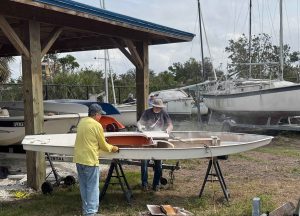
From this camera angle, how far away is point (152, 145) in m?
8.09

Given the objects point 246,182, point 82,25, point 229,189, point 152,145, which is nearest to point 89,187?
point 152,145

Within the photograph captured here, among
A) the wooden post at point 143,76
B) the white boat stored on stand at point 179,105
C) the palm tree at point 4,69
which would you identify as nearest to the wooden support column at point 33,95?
the wooden post at point 143,76

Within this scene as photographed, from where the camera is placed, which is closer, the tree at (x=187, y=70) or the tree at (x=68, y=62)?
the tree at (x=68, y=62)

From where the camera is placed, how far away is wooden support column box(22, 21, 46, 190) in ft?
28.9

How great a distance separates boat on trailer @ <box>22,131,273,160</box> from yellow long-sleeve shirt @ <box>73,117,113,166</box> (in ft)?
1.39

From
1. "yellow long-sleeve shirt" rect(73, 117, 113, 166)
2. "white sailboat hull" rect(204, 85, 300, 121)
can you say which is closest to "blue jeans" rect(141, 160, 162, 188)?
"yellow long-sleeve shirt" rect(73, 117, 113, 166)

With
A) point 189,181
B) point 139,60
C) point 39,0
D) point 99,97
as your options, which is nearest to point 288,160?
point 189,181

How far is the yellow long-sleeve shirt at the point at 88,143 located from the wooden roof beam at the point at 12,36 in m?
2.55

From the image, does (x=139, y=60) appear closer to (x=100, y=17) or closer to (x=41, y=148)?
(x=100, y=17)

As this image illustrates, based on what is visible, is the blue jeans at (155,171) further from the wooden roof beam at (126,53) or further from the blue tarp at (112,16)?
the wooden roof beam at (126,53)

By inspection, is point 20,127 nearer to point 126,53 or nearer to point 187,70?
point 126,53

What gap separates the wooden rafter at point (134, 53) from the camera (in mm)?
11430

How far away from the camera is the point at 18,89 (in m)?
20.8

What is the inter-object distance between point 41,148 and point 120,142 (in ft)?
4.48
